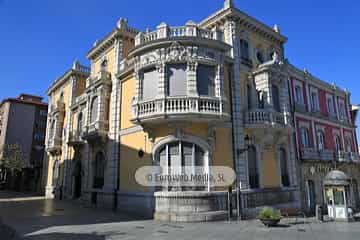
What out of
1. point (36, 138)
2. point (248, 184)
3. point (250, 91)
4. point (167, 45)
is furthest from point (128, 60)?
point (36, 138)

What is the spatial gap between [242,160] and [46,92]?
90.9ft

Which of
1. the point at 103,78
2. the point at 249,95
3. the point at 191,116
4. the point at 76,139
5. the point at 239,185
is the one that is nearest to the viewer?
the point at 191,116

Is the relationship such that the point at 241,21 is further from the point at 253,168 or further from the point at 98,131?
the point at 98,131

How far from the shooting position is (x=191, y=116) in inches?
511

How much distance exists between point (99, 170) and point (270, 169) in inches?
473

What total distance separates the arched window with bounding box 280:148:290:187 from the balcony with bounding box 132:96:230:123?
22.1ft

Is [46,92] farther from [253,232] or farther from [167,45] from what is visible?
[253,232]

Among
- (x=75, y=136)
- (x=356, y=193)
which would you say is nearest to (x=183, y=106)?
(x=75, y=136)

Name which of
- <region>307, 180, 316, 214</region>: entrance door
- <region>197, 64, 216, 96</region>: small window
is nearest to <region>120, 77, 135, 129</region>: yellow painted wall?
<region>197, 64, 216, 96</region>: small window

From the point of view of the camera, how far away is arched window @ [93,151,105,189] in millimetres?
18250

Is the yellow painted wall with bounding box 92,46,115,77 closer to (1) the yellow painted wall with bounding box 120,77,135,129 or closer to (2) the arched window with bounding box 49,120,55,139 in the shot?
(1) the yellow painted wall with bounding box 120,77,135,129

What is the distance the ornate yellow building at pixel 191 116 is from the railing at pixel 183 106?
0.18ft

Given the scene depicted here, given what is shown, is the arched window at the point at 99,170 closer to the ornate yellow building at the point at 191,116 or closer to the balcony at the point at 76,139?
the ornate yellow building at the point at 191,116

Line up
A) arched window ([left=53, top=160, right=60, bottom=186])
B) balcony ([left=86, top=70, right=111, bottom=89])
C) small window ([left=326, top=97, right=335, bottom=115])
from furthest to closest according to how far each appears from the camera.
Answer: arched window ([left=53, top=160, right=60, bottom=186]) → small window ([left=326, top=97, right=335, bottom=115]) → balcony ([left=86, top=70, right=111, bottom=89])
